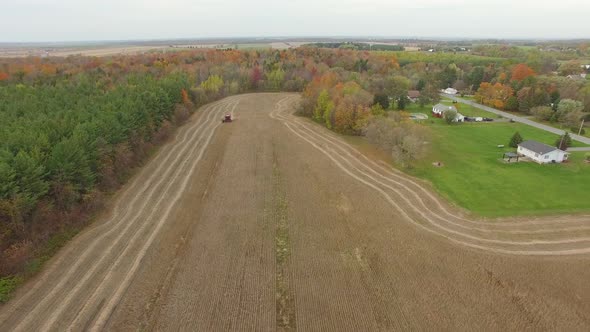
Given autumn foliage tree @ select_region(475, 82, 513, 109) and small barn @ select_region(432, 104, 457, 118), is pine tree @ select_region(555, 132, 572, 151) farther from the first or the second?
autumn foliage tree @ select_region(475, 82, 513, 109)

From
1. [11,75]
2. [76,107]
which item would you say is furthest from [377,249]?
[11,75]

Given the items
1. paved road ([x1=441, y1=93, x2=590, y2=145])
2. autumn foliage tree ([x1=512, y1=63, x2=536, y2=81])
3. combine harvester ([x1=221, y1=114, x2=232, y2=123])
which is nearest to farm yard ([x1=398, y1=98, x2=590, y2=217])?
A: paved road ([x1=441, y1=93, x2=590, y2=145])

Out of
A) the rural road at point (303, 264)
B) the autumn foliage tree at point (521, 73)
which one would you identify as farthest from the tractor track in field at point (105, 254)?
the autumn foliage tree at point (521, 73)

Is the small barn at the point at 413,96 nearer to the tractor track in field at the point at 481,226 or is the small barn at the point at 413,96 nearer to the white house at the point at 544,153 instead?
the white house at the point at 544,153

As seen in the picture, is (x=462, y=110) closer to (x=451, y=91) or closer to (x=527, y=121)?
(x=527, y=121)

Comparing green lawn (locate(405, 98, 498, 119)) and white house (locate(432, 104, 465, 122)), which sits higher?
white house (locate(432, 104, 465, 122))

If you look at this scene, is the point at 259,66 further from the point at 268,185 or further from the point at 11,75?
the point at 268,185
